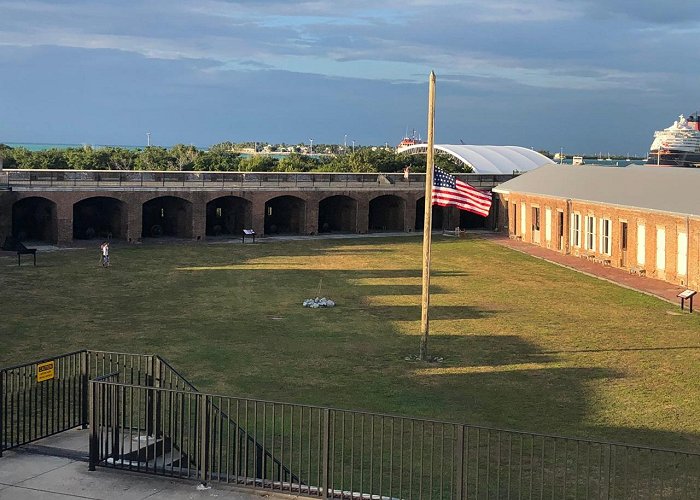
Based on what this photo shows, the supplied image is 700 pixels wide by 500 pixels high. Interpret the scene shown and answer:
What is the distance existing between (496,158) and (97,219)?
5632cm

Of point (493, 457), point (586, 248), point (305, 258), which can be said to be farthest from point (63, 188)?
point (493, 457)

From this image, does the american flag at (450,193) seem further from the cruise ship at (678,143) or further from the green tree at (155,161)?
the cruise ship at (678,143)

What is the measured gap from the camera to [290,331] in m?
25.5

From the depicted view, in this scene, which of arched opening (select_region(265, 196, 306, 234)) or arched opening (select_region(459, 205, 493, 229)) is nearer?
arched opening (select_region(265, 196, 306, 234))

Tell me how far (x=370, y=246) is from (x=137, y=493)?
38.6 meters

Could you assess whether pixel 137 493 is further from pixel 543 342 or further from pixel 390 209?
pixel 390 209

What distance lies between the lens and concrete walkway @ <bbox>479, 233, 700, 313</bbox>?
3369cm

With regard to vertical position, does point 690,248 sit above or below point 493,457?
above

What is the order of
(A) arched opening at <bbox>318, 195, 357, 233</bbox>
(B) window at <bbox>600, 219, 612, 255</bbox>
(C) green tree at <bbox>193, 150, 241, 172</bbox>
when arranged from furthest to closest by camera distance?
(C) green tree at <bbox>193, 150, 241, 172</bbox> → (A) arched opening at <bbox>318, 195, 357, 233</bbox> → (B) window at <bbox>600, 219, 612, 255</bbox>

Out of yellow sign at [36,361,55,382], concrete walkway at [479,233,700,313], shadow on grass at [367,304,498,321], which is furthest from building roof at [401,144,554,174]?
yellow sign at [36,361,55,382]

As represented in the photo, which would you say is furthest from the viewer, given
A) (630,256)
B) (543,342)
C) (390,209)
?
(390,209)

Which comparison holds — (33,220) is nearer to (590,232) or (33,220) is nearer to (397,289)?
(397,289)

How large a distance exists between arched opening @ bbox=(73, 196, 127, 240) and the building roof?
47.3 meters

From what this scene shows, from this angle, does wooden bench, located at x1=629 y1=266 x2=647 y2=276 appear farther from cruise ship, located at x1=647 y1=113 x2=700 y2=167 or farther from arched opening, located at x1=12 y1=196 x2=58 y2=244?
cruise ship, located at x1=647 y1=113 x2=700 y2=167
